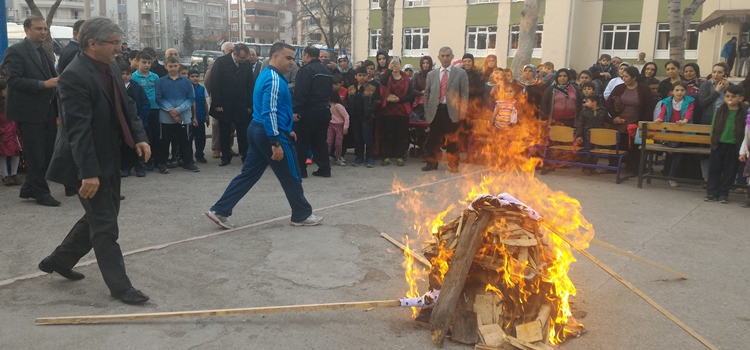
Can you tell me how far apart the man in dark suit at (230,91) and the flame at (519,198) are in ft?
10.6

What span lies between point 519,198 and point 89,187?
4057mm

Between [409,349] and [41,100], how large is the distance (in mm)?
6080

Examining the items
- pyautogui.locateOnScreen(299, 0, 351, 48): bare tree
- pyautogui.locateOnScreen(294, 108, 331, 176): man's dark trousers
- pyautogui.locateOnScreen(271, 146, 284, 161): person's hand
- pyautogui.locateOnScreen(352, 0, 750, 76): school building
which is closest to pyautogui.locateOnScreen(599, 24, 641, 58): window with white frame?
pyautogui.locateOnScreen(352, 0, 750, 76): school building

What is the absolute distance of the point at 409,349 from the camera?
391cm

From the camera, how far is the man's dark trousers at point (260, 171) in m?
6.47

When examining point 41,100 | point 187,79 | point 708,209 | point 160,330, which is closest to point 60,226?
point 41,100

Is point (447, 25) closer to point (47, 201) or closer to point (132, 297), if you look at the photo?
point (47, 201)

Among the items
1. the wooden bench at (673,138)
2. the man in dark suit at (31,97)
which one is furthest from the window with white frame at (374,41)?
the man in dark suit at (31,97)

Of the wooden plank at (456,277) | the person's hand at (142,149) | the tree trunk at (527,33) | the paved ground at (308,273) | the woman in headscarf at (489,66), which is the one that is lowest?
the paved ground at (308,273)

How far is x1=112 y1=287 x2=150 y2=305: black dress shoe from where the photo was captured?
4484 mm

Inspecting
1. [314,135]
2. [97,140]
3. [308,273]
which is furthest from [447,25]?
[97,140]

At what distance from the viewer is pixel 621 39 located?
3556 cm

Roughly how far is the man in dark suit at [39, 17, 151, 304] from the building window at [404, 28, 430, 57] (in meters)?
39.9

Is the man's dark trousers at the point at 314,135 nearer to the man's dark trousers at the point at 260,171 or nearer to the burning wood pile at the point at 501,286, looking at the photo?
the man's dark trousers at the point at 260,171
